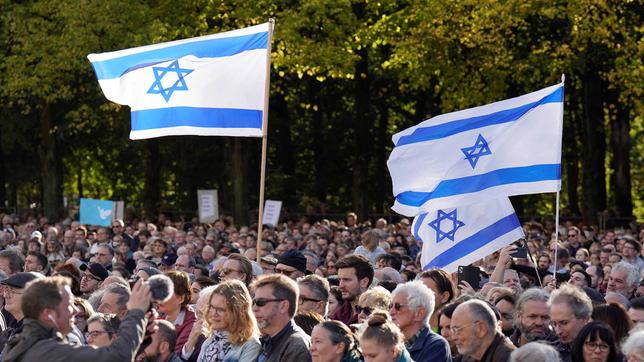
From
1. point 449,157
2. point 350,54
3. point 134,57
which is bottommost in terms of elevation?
point 449,157

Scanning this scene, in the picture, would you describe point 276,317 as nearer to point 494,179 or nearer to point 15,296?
point 15,296

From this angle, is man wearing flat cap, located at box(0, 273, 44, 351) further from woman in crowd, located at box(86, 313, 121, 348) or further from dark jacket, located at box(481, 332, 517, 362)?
dark jacket, located at box(481, 332, 517, 362)

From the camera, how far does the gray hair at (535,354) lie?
7.12m

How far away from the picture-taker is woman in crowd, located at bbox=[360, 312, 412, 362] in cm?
745

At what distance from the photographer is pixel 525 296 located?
932 centimetres

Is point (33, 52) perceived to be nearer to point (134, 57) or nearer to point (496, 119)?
point (134, 57)

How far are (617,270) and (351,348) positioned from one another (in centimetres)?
566

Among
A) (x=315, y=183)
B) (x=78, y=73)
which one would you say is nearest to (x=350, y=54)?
(x=78, y=73)

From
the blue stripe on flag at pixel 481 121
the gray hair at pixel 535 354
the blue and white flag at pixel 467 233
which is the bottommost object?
the gray hair at pixel 535 354

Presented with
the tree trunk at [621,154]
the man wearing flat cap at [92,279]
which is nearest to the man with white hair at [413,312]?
the man wearing flat cap at [92,279]

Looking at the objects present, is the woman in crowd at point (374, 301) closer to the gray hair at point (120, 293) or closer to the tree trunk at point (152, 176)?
the gray hair at point (120, 293)

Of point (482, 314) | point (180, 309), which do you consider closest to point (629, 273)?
point (180, 309)

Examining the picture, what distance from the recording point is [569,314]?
8734 millimetres

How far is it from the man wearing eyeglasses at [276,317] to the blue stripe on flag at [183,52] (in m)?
6.04
